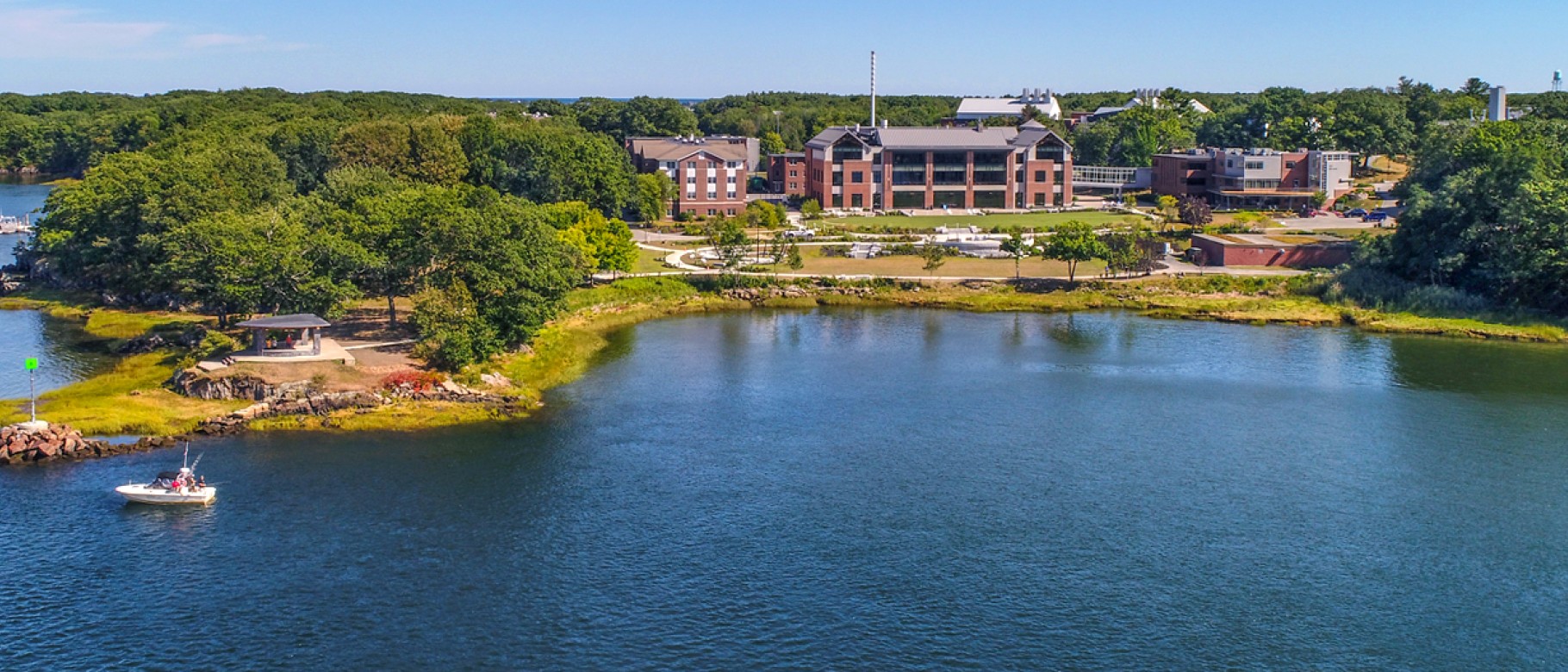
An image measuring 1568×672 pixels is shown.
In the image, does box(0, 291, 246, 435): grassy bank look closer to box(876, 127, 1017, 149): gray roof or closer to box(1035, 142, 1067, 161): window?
box(876, 127, 1017, 149): gray roof

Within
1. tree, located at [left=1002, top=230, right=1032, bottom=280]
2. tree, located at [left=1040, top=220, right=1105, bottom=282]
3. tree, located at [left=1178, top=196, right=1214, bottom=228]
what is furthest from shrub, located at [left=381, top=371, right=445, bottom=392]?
tree, located at [left=1178, top=196, right=1214, bottom=228]

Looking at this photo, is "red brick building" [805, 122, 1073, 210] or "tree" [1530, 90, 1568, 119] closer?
"red brick building" [805, 122, 1073, 210]

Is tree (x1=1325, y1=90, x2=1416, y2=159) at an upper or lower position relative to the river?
upper

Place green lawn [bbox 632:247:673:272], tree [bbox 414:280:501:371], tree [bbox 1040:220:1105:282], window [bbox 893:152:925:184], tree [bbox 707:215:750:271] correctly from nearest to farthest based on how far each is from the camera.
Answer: tree [bbox 414:280:501:371], tree [bbox 1040:220:1105:282], tree [bbox 707:215:750:271], green lawn [bbox 632:247:673:272], window [bbox 893:152:925:184]

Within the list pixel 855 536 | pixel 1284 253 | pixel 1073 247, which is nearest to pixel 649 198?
pixel 1073 247

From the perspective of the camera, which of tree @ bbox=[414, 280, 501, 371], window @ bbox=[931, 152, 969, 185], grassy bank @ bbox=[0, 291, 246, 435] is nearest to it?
grassy bank @ bbox=[0, 291, 246, 435]

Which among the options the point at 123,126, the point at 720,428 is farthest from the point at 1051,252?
the point at 123,126

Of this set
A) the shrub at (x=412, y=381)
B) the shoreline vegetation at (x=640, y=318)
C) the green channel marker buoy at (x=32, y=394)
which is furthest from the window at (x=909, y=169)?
the green channel marker buoy at (x=32, y=394)

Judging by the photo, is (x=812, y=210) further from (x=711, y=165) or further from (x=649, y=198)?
(x=649, y=198)
